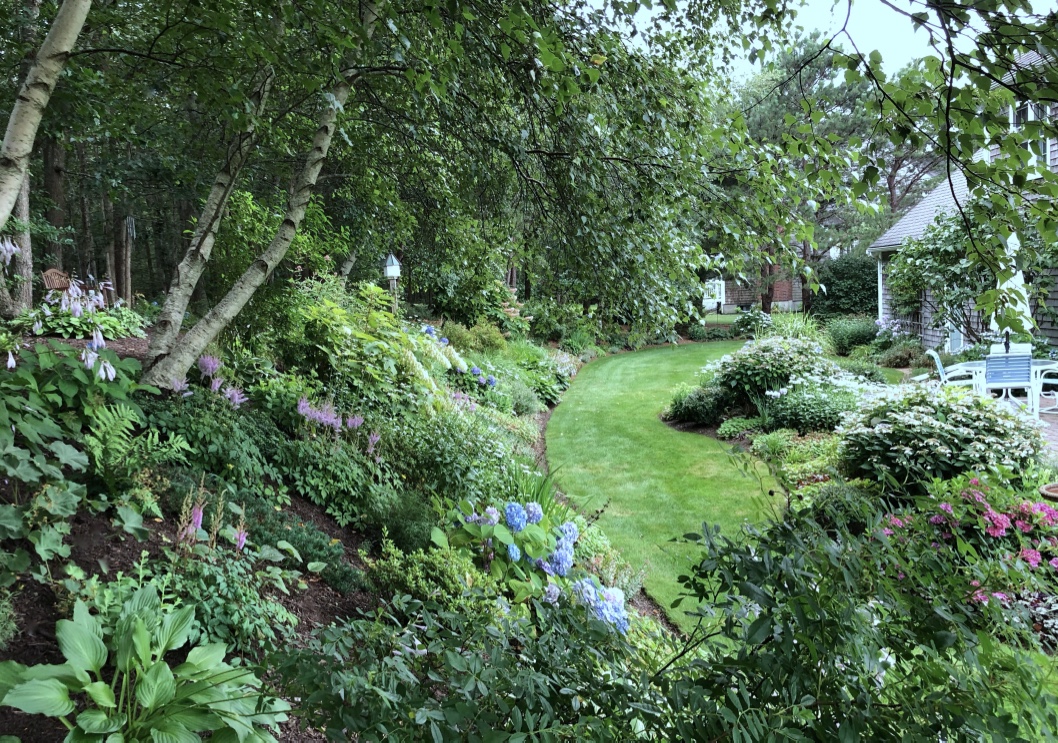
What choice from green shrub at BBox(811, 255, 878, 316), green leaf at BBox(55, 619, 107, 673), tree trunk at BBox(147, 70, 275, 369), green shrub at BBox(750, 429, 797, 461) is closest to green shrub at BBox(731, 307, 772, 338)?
green shrub at BBox(811, 255, 878, 316)

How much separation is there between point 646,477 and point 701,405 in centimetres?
289

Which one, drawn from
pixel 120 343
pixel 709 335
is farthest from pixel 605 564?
pixel 709 335

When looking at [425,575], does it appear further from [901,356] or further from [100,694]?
[901,356]

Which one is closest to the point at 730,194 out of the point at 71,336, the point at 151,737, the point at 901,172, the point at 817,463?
the point at 151,737

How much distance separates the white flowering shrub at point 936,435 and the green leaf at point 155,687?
4.89 m

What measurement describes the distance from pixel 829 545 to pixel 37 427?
2.64m

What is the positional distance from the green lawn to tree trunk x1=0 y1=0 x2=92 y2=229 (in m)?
3.02

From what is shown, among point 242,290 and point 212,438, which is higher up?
point 242,290

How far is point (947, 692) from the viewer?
3.69 ft

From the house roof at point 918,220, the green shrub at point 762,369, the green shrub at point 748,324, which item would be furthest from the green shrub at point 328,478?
the green shrub at point 748,324

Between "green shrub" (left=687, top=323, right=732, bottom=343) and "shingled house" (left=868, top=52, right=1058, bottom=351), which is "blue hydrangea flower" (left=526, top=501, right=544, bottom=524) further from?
"green shrub" (left=687, top=323, right=732, bottom=343)

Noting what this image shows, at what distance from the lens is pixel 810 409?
8.05m

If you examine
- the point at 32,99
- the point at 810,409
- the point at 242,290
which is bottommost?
the point at 810,409

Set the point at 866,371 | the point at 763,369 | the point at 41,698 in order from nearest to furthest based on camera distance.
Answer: the point at 41,698 < the point at 763,369 < the point at 866,371
